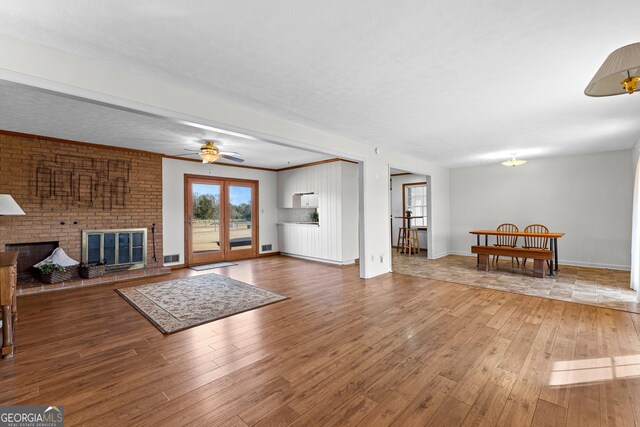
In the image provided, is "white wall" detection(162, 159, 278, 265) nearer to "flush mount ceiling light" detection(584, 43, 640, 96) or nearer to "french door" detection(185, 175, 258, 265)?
"french door" detection(185, 175, 258, 265)

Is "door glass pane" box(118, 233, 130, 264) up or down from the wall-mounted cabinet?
down

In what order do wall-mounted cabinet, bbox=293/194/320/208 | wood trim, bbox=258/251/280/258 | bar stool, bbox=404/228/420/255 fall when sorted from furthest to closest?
bar stool, bbox=404/228/420/255, wood trim, bbox=258/251/280/258, wall-mounted cabinet, bbox=293/194/320/208

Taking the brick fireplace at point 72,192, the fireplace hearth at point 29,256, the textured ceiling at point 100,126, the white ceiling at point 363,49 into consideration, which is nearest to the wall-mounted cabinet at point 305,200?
the textured ceiling at point 100,126

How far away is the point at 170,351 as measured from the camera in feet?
8.48

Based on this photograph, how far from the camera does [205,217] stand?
7.21 meters

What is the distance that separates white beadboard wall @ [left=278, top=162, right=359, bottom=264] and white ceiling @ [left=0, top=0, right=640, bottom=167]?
3.12 meters

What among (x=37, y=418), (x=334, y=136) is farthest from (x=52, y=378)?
(x=334, y=136)

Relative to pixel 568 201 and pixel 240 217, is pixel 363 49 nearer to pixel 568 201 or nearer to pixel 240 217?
pixel 240 217

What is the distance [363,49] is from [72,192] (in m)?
5.88

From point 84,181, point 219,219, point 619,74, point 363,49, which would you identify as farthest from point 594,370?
point 84,181

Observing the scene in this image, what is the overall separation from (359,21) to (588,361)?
3.30 m

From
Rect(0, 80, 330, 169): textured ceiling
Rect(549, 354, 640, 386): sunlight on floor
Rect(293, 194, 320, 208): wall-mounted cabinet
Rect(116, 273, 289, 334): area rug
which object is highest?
Rect(0, 80, 330, 169): textured ceiling

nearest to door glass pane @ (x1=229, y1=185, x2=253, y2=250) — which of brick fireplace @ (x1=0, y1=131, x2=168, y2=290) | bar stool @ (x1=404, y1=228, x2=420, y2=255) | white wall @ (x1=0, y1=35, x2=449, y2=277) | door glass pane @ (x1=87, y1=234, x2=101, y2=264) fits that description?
brick fireplace @ (x1=0, y1=131, x2=168, y2=290)

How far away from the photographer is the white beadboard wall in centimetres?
681
